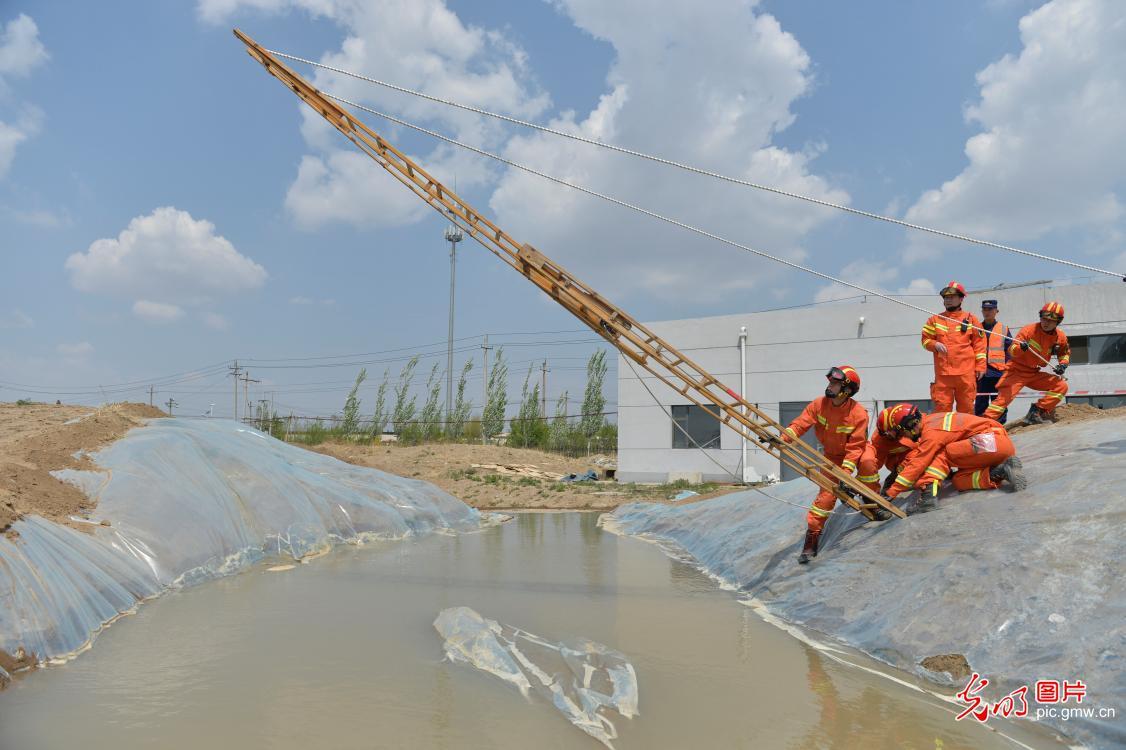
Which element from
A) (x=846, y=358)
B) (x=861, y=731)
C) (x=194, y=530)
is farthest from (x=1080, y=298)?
(x=194, y=530)

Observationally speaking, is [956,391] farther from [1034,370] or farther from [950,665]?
[950,665]

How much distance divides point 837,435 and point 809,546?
120cm

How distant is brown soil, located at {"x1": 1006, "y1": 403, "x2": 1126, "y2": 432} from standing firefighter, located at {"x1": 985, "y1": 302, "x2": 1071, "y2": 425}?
0.16 m

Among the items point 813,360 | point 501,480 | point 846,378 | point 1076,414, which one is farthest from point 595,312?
point 501,480

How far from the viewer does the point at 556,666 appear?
17.5 ft

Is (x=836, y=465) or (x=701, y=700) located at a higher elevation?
(x=836, y=465)

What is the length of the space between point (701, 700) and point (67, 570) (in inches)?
227

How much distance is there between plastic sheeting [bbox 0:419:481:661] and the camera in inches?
226

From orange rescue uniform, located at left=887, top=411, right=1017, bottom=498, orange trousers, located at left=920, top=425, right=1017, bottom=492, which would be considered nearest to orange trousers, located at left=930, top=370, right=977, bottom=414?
orange rescue uniform, located at left=887, top=411, right=1017, bottom=498

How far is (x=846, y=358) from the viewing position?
2109 centimetres

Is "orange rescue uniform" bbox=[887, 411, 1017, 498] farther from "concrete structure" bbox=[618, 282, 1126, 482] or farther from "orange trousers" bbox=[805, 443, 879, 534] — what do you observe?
"concrete structure" bbox=[618, 282, 1126, 482]

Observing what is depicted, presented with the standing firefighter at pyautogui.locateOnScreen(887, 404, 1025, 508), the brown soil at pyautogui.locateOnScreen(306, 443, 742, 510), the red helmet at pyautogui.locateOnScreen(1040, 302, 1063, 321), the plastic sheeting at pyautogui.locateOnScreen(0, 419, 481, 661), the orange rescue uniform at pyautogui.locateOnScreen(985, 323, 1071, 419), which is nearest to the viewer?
the plastic sheeting at pyautogui.locateOnScreen(0, 419, 481, 661)

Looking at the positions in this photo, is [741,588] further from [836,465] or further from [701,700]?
[701,700]

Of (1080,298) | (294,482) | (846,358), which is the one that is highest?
(1080,298)
